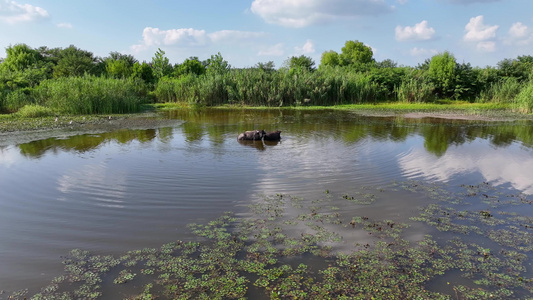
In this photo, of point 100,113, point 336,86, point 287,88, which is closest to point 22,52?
point 100,113

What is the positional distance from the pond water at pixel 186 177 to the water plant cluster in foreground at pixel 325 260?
0.25 metres

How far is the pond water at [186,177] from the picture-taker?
519cm

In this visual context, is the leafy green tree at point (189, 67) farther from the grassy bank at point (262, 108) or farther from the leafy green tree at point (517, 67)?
the leafy green tree at point (517, 67)

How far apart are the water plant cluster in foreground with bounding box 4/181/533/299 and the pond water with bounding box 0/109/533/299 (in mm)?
252

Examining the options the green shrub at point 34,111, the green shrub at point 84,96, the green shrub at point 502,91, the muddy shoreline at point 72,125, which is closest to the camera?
the muddy shoreline at point 72,125

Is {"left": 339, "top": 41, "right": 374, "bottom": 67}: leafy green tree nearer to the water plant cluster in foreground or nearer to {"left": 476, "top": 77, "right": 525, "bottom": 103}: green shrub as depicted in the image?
{"left": 476, "top": 77, "right": 525, "bottom": 103}: green shrub

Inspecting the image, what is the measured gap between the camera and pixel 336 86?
27.9 metres

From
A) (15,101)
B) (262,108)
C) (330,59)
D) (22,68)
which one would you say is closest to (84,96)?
(15,101)

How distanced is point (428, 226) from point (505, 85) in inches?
1063

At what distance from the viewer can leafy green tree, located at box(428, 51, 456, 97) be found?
29445 millimetres

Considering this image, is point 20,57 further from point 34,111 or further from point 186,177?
point 186,177

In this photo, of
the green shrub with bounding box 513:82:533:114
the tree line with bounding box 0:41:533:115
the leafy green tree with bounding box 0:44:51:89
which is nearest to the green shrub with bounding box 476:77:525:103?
the tree line with bounding box 0:41:533:115

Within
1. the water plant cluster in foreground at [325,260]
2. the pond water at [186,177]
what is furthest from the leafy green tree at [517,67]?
the water plant cluster in foreground at [325,260]

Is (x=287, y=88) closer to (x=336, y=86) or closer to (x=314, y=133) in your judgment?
(x=336, y=86)
